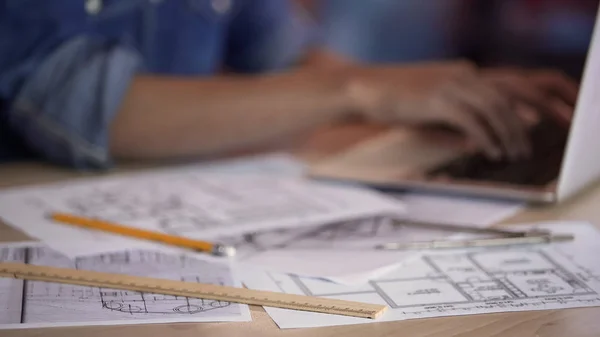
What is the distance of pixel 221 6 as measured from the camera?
124cm

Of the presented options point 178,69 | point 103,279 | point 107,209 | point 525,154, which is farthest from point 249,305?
point 178,69

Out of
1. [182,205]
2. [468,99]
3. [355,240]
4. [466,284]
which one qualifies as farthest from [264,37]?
[466,284]

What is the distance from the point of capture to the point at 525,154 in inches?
34.8

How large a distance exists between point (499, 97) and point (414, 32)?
0.79m

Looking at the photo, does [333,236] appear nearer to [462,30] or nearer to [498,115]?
[498,115]

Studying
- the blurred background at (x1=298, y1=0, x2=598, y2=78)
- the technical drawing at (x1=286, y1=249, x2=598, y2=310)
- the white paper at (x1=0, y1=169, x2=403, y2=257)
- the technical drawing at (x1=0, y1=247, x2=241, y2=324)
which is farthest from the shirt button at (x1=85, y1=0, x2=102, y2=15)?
the blurred background at (x1=298, y1=0, x2=598, y2=78)

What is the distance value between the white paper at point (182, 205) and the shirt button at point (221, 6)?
1.31 ft

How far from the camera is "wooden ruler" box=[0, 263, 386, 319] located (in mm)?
520

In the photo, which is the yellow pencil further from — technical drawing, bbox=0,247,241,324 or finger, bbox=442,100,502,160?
finger, bbox=442,100,502,160

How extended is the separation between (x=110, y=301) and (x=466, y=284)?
0.86 feet

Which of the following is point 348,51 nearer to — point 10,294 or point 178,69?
point 178,69

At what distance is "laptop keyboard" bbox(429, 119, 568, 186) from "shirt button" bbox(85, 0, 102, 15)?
1.56 feet

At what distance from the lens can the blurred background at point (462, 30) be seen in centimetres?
138

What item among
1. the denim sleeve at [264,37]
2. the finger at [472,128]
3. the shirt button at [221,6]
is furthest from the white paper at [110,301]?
the denim sleeve at [264,37]
